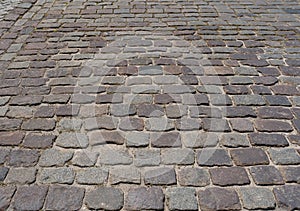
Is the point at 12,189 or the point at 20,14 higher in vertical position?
the point at 12,189

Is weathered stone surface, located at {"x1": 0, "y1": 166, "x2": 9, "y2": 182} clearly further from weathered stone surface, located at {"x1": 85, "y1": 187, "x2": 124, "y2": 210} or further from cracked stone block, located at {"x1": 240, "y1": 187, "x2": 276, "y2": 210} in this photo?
cracked stone block, located at {"x1": 240, "y1": 187, "x2": 276, "y2": 210}

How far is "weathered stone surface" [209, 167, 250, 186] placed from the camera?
2.59m

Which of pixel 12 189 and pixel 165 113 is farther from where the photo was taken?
pixel 165 113

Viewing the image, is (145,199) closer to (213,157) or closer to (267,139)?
(213,157)

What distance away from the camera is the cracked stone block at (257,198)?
239 centimetres

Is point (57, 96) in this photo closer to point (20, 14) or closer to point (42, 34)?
point (42, 34)

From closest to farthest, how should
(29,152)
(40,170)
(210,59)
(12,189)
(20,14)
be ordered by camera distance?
(12,189)
(40,170)
(29,152)
(210,59)
(20,14)

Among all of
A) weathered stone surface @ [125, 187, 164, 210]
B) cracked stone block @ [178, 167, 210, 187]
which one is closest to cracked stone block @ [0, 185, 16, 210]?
weathered stone surface @ [125, 187, 164, 210]

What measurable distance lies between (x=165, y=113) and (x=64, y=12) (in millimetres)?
3818

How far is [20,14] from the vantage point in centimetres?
595

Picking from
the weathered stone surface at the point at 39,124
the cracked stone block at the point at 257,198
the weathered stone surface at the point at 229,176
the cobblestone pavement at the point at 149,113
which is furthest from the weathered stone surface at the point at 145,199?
the weathered stone surface at the point at 39,124

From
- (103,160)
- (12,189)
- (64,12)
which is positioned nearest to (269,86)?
(103,160)

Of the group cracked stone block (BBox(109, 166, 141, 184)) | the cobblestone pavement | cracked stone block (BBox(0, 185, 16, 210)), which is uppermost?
cracked stone block (BBox(0, 185, 16, 210))

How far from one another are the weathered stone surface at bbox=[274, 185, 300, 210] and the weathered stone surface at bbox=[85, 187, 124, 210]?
1.24m
